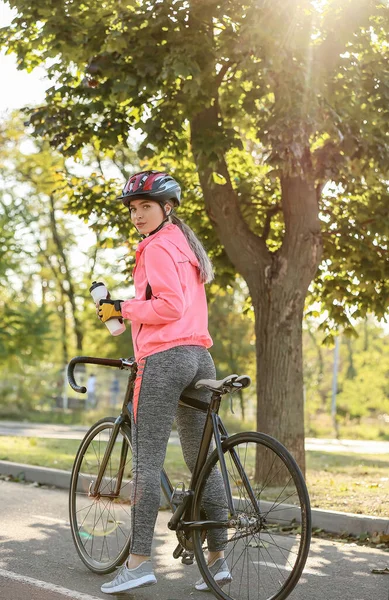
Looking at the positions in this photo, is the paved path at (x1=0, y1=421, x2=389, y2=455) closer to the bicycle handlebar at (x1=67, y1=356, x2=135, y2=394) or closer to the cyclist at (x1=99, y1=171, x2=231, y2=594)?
the bicycle handlebar at (x1=67, y1=356, x2=135, y2=394)

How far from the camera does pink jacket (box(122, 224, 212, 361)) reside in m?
4.66

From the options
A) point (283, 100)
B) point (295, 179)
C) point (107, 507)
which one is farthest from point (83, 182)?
point (107, 507)

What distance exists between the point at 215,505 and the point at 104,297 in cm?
113

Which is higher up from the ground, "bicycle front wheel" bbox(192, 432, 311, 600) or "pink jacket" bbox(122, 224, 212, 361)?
"pink jacket" bbox(122, 224, 212, 361)

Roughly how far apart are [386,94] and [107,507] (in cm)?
553

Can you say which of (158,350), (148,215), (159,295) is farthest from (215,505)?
(148,215)

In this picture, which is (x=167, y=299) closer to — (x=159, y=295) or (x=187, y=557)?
(x=159, y=295)

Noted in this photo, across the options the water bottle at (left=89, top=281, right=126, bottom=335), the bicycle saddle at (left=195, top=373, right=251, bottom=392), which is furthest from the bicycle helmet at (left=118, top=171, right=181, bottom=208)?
the bicycle saddle at (left=195, top=373, right=251, bottom=392)

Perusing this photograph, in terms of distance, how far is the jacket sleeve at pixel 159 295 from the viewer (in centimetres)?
464

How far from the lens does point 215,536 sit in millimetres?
4805

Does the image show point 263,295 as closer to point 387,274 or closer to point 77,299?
point 387,274

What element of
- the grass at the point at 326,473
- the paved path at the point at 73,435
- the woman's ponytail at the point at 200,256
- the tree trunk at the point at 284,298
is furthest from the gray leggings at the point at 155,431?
the paved path at the point at 73,435

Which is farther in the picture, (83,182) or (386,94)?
(83,182)

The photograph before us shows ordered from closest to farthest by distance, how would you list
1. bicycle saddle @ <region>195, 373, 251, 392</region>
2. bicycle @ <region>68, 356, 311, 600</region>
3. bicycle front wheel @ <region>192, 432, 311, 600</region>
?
bicycle front wheel @ <region>192, 432, 311, 600</region> → bicycle @ <region>68, 356, 311, 600</region> → bicycle saddle @ <region>195, 373, 251, 392</region>
